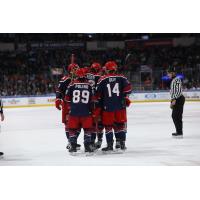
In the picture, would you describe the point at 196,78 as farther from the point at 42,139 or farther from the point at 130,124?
the point at 42,139

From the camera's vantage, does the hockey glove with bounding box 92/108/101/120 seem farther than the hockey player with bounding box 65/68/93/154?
Yes

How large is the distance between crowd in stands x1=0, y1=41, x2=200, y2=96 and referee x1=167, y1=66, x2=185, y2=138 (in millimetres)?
1684

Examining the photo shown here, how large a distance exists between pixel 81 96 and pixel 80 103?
0.26ft

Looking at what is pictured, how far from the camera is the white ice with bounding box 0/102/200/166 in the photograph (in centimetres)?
565

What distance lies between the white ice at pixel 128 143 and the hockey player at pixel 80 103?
1.21 ft

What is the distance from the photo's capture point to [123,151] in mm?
6082

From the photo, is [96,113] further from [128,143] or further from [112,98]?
[128,143]

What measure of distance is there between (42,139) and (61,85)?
1527 millimetres

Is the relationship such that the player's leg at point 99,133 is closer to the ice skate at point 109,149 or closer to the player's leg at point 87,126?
the ice skate at point 109,149

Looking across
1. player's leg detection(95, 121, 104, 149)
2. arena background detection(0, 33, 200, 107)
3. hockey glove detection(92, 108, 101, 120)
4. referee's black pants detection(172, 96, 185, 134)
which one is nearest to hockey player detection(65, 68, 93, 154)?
hockey glove detection(92, 108, 101, 120)

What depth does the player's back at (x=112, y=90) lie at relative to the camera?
229 inches

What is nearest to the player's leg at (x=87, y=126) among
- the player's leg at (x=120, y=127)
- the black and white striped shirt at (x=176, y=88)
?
the player's leg at (x=120, y=127)

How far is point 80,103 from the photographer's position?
5.65m

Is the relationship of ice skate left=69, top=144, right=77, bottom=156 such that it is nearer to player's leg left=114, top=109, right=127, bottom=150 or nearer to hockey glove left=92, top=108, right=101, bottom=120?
hockey glove left=92, top=108, right=101, bottom=120
